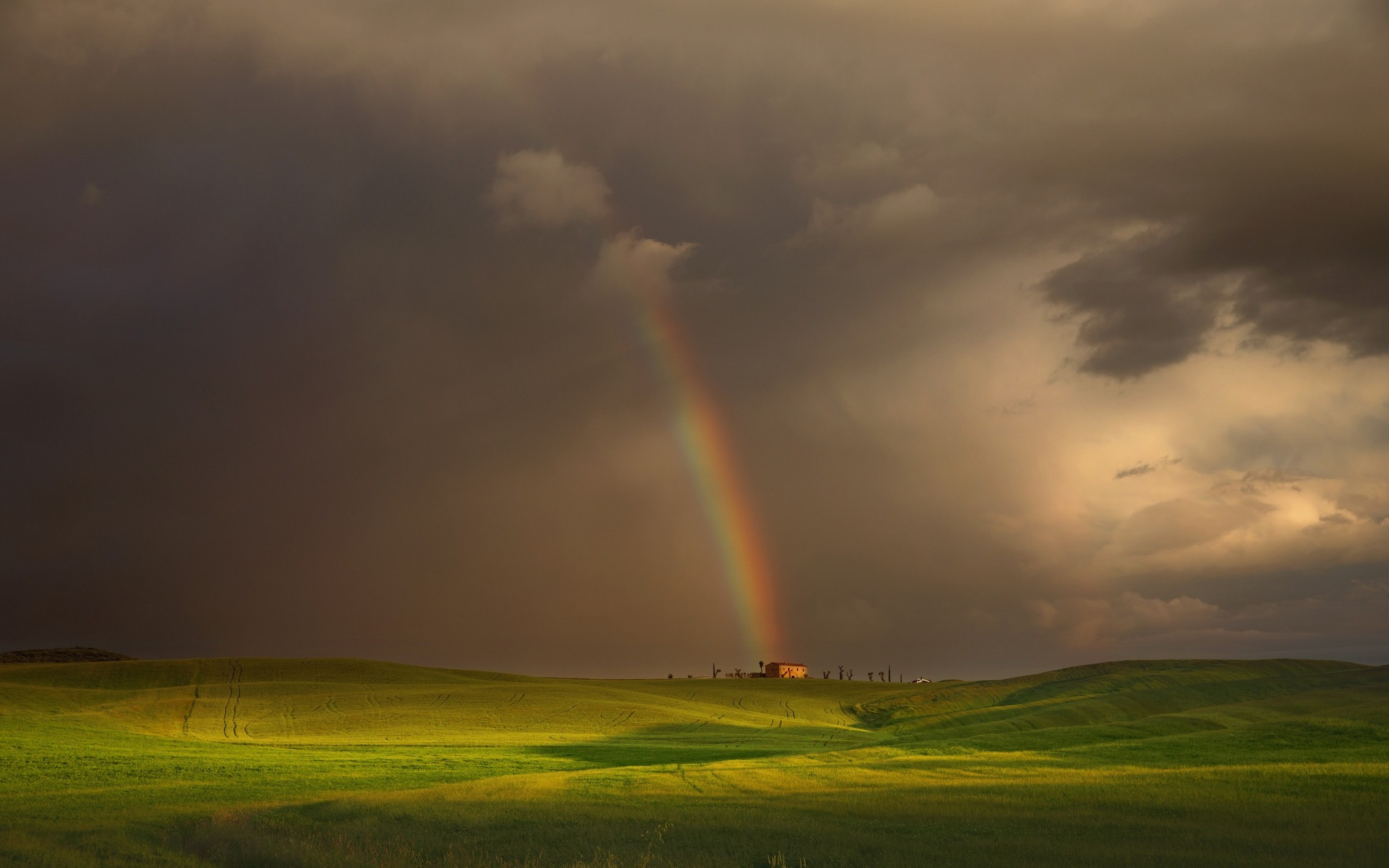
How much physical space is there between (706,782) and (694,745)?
1095 inches

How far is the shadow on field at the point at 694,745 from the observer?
48875mm

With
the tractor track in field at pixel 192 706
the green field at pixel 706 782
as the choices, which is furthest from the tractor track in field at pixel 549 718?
the tractor track in field at pixel 192 706

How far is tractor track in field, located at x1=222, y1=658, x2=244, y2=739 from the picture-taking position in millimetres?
69062

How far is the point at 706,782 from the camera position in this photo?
3253 cm

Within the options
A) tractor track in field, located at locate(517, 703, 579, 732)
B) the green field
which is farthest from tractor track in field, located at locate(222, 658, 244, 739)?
tractor track in field, located at locate(517, 703, 579, 732)

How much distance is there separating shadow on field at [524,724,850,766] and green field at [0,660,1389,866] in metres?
0.45

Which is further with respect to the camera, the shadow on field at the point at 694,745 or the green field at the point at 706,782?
the shadow on field at the point at 694,745

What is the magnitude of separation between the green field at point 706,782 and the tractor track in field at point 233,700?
65cm

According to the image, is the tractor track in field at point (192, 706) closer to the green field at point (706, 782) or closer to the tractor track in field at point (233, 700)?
the green field at point (706, 782)

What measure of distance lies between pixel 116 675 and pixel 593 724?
73.2 m

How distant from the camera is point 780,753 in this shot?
4984 centimetres

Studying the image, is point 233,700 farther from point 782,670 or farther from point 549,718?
point 782,670

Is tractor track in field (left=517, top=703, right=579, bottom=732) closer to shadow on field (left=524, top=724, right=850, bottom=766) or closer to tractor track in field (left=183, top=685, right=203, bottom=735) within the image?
shadow on field (left=524, top=724, right=850, bottom=766)

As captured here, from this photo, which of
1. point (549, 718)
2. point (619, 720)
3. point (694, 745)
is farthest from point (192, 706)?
point (694, 745)
